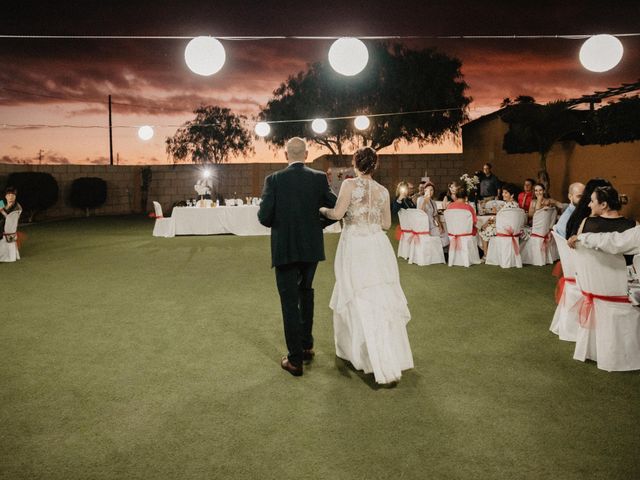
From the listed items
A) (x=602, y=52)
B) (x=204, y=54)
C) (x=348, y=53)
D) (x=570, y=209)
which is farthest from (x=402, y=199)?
(x=204, y=54)

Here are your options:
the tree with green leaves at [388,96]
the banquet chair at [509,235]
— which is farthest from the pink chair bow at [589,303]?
the tree with green leaves at [388,96]

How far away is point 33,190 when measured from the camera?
54.9ft

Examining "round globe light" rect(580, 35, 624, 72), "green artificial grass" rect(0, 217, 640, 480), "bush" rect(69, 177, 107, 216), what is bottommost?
"green artificial grass" rect(0, 217, 640, 480)

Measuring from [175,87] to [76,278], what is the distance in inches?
556

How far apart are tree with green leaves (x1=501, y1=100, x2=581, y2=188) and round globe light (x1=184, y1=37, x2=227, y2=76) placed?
9414 mm

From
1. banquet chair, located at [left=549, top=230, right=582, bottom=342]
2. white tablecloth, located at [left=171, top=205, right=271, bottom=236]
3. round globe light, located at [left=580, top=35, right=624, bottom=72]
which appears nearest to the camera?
banquet chair, located at [left=549, top=230, right=582, bottom=342]

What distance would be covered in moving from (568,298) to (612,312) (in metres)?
0.78

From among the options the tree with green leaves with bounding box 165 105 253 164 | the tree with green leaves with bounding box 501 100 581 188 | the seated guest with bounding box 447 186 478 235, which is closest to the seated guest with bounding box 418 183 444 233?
the seated guest with bounding box 447 186 478 235

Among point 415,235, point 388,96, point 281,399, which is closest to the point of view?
point 281,399

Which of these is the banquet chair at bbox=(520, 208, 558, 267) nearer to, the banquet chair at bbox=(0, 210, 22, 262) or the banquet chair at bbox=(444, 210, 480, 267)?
the banquet chair at bbox=(444, 210, 480, 267)

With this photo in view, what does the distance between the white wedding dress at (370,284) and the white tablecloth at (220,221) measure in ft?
30.6

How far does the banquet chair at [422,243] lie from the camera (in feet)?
25.5

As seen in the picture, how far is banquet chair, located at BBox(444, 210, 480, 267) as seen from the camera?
759 centimetres

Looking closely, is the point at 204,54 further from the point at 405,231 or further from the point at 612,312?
the point at 405,231
